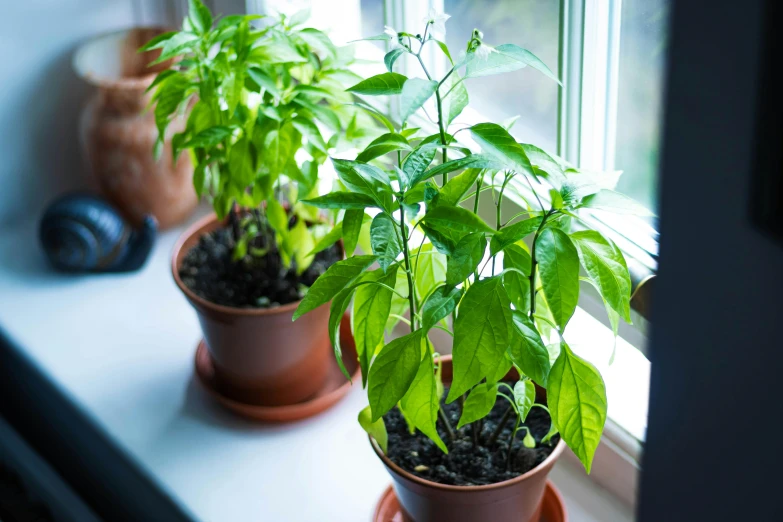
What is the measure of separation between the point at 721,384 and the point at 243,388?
87 cm

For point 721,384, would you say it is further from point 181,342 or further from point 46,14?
point 46,14

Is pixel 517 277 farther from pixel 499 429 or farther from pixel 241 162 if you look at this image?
pixel 241 162

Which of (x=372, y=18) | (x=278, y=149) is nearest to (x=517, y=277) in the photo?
(x=278, y=149)

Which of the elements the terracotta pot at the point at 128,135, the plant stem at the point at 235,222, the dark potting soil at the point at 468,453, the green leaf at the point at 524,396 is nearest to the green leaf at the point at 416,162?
the green leaf at the point at 524,396

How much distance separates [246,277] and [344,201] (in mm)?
492

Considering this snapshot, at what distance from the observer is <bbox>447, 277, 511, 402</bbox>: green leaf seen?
71 centimetres

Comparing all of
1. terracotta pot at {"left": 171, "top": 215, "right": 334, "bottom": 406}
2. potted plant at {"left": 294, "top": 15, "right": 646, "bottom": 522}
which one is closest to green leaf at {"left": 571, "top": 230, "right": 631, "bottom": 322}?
potted plant at {"left": 294, "top": 15, "right": 646, "bottom": 522}

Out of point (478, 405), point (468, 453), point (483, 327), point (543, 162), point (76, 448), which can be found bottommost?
point (76, 448)

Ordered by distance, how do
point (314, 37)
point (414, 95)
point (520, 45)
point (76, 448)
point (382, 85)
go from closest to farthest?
point (414, 95) → point (382, 85) → point (314, 37) → point (520, 45) → point (76, 448)

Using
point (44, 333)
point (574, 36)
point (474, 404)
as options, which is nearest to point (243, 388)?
point (44, 333)

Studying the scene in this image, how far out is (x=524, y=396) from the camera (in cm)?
82

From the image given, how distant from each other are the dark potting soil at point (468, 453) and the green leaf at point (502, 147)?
35 cm

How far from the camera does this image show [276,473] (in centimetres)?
117

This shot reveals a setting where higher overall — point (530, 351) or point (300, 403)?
point (530, 351)
